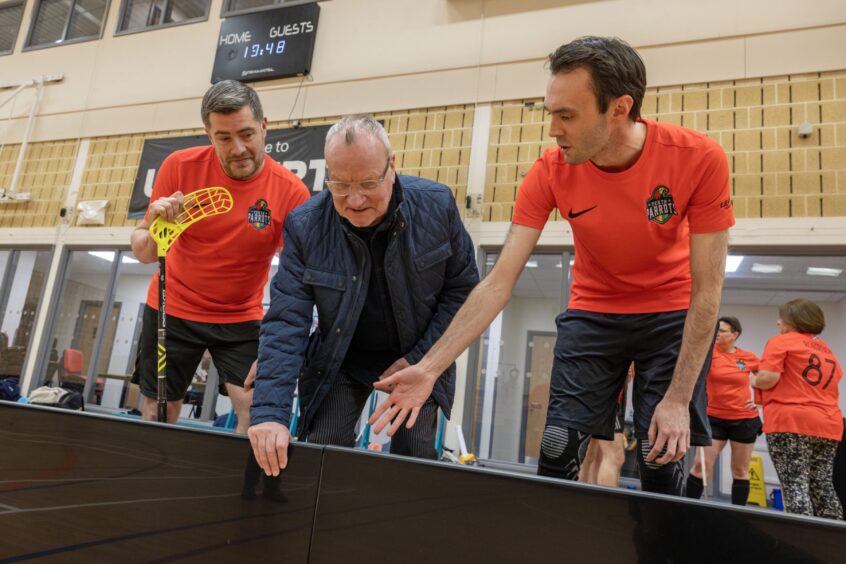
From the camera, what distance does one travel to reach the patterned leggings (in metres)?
3.39

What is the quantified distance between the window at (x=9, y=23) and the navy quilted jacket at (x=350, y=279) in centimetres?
935

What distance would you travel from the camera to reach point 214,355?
229cm

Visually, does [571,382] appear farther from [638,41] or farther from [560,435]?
[638,41]

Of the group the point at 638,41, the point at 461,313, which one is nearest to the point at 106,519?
the point at 461,313

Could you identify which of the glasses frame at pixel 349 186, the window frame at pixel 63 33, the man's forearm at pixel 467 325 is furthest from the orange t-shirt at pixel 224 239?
the window frame at pixel 63 33

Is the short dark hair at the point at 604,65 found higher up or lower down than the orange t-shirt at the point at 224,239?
higher up

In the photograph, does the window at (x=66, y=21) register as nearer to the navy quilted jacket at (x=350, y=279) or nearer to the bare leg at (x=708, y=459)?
the navy quilted jacket at (x=350, y=279)

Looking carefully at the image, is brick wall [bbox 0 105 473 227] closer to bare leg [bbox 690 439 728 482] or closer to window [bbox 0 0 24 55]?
window [bbox 0 0 24 55]

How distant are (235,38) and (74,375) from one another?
4.23 meters

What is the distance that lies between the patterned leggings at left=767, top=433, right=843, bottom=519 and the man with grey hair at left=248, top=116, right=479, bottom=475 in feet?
9.19

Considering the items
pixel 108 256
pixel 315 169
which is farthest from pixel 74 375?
pixel 315 169

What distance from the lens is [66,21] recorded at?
819 cm

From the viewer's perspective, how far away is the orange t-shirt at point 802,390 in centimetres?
342

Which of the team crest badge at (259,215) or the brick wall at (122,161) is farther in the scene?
the brick wall at (122,161)
